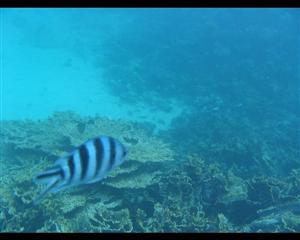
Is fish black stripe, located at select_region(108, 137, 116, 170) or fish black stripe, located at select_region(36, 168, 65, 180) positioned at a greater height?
fish black stripe, located at select_region(108, 137, 116, 170)

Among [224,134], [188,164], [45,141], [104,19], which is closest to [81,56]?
[104,19]

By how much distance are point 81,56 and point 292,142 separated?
59.5 feet

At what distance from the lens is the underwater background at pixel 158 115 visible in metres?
7.28

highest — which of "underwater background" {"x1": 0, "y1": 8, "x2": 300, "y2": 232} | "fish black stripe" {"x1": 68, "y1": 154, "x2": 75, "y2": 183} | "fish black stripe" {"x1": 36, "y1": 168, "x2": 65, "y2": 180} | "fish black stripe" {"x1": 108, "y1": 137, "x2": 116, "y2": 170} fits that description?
"underwater background" {"x1": 0, "y1": 8, "x2": 300, "y2": 232}

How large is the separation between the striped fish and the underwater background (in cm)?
370

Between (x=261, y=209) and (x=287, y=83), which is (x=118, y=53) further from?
(x=261, y=209)

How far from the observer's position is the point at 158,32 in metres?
31.1

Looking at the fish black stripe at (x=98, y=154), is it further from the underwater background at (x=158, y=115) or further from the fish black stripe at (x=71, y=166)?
the underwater background at (x=158, y=115)

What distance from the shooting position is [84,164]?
316 centimetres

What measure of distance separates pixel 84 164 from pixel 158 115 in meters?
15.0

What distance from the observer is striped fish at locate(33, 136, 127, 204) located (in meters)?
2.98

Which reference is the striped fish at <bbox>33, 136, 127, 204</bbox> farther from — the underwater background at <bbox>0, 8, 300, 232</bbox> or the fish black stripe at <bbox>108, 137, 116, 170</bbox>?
the underwater background at <bbox>0, 8, 300, 232</bbox>

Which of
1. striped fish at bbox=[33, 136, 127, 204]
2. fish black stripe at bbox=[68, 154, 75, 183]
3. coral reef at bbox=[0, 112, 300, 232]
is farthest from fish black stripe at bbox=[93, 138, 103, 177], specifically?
coral reef at bbox=[0, 112, 300, 232]

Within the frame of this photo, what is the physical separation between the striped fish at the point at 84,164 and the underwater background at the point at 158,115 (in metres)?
3.70
